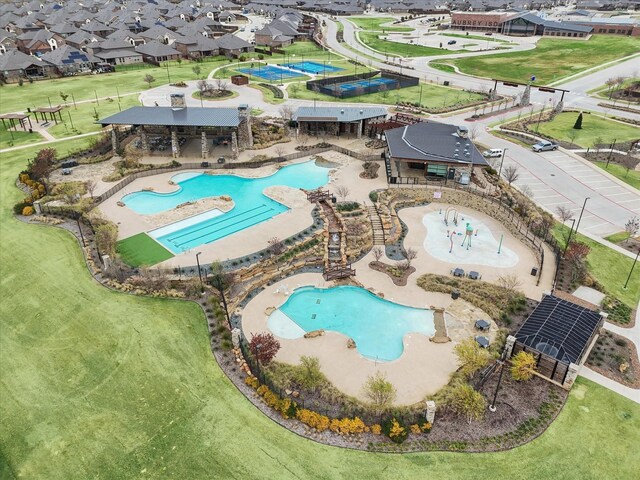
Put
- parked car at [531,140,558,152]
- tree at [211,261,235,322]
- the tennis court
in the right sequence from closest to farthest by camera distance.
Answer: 1. tree at [211,261,235,322]
2. parked car at [531,140,558,152]
3. the tennis court

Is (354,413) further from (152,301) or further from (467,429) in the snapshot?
(152,301)

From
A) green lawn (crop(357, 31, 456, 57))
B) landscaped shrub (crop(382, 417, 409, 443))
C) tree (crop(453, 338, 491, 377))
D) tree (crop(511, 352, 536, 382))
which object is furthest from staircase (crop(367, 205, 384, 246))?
green lawn (crop(357, 31, 456, 57))

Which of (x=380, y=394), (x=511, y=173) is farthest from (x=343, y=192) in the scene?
(x=380, y=394)

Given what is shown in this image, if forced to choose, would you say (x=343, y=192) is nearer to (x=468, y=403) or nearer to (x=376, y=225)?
(x=376, y=225)

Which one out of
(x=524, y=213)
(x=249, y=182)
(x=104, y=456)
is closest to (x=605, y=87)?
(x=524, y=213)

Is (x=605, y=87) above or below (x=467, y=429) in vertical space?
above

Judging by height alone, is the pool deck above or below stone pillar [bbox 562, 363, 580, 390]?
below

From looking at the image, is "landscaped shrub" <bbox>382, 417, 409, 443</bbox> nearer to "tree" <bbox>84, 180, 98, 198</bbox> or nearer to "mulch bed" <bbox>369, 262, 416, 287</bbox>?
"mulch bed" <bbox>369, 262, 416, 287</bbox>
